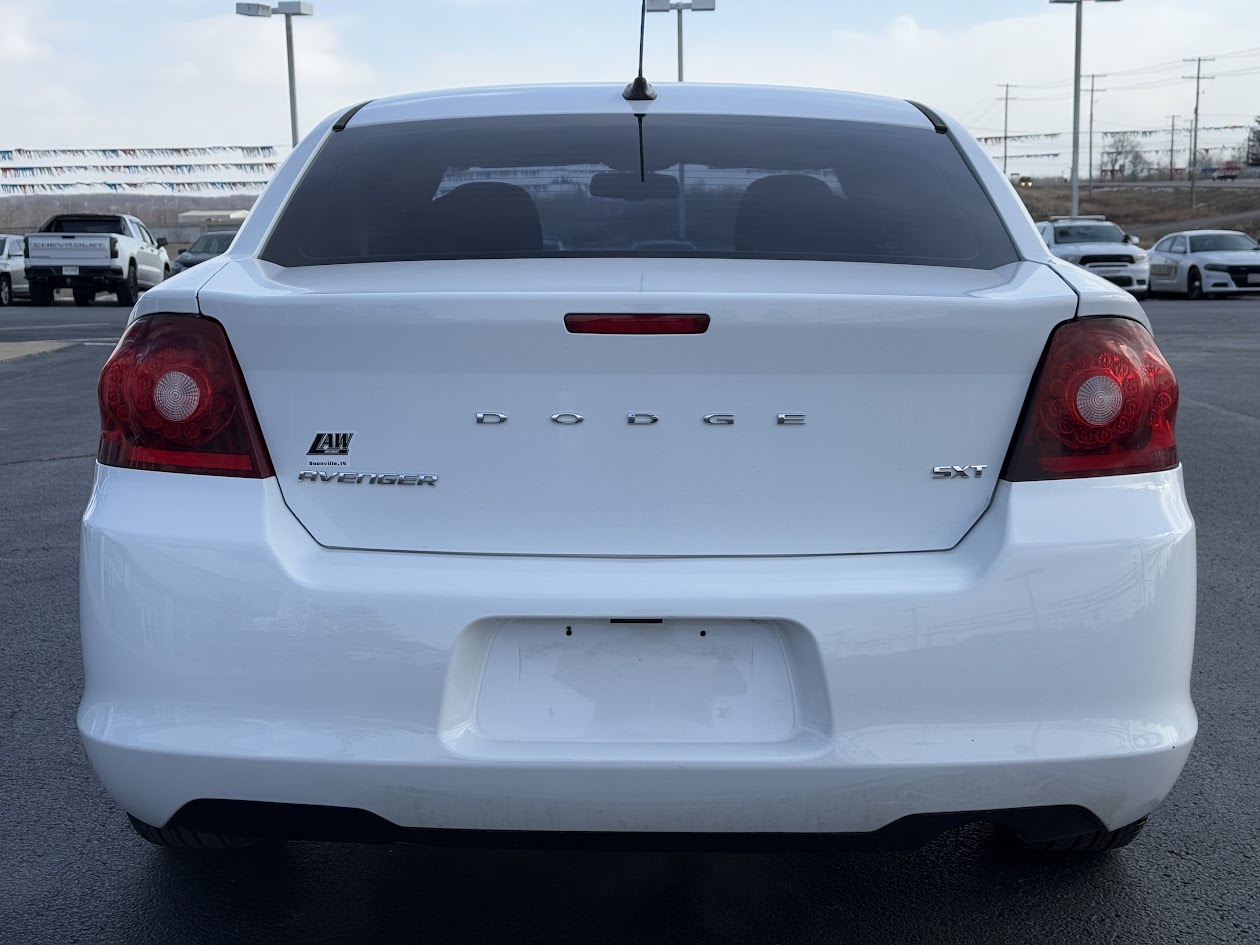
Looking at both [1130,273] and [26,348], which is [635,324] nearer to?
[26,348]

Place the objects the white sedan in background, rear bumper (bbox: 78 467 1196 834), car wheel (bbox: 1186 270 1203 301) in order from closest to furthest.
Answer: rear bumper (bbox: 78 467 1196 834) < the white sedan in background < car wheel (bbox: 1186 270 1203 301)

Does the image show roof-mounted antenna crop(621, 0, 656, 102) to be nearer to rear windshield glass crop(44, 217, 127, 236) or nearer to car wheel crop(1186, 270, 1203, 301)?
car wheel crop(1186, 270, 1203, 301)

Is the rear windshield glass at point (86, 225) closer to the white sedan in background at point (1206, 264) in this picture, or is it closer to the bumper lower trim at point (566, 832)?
the white sedan in background at point (1206, 264)

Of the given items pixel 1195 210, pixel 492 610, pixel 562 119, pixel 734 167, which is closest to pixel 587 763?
pixel 492 610

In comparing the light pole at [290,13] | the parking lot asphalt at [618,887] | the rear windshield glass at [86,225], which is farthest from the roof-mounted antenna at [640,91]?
the light pole at [290,13]

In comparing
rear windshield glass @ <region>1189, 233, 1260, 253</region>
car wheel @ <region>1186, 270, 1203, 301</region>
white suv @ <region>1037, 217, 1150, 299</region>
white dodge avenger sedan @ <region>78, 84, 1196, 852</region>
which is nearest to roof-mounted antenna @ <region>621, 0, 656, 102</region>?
white dodge avenger sedan @ <region>78, 84, 1196, 852</region>

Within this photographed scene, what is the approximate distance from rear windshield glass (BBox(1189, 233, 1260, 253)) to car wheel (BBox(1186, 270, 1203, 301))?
562mm

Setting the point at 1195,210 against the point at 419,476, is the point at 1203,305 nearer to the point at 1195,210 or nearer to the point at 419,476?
the point at 419,476

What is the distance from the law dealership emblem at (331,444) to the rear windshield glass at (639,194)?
493 mm

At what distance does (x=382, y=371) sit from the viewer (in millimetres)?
2254

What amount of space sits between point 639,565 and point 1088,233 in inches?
1135

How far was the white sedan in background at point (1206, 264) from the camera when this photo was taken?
1059 inches

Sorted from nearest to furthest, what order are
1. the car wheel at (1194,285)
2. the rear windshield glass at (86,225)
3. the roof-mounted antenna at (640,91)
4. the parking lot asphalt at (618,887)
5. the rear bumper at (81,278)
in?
the parking lot asphalt at (618,887) < the roof-mounted antenna at (640,91) < the car wheel at (1194,285) < the rear bumper at (81,278) < the rear windshield glass at (86,225)

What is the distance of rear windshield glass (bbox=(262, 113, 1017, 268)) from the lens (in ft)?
8.87
